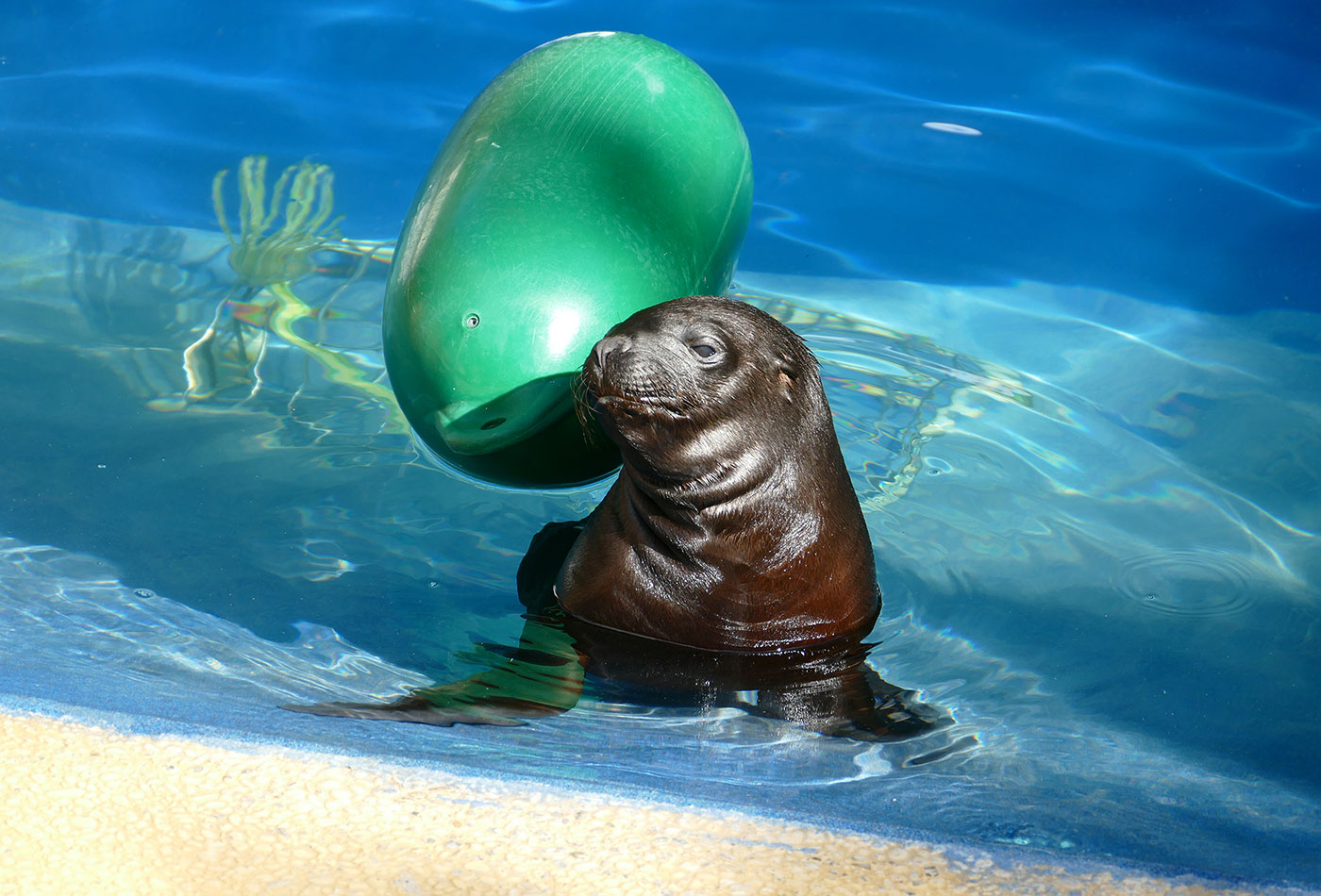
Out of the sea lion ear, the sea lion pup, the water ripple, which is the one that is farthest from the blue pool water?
the sea lion ear

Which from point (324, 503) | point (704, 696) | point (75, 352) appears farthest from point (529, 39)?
point (704, 696)

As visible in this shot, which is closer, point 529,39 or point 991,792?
point 991,792

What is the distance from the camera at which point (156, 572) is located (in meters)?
3.73

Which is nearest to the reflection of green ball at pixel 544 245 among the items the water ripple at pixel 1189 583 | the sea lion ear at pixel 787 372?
the sea lion ear at pixel 787 372

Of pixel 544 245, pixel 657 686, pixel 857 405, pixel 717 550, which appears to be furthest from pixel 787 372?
pixel 857 405

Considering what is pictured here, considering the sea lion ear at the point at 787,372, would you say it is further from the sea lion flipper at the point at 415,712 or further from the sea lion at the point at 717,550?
the sea lion flipper at the point at 415,712

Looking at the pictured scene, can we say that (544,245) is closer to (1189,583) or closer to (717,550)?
(717,550)

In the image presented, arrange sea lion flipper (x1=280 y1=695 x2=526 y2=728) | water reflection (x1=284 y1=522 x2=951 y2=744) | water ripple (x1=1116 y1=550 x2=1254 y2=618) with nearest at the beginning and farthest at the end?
sea lion flipper (x1=280 y1=695 x2=526 y2=728) → water reflection (x1=284 y1=522 x2=951 y2=744) → water ripple (x1=1116 y1=550 x2=1254 y2=618)

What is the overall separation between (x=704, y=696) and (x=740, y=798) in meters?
0.86

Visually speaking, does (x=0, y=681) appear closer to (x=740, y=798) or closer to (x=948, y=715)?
(x=740, y=798)

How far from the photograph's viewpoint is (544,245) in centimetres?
342

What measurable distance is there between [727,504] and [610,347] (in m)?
0.58

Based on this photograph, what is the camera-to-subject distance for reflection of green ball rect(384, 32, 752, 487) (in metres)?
3.38

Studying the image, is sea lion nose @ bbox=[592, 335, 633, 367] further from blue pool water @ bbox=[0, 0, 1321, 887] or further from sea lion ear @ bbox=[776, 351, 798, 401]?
blue pool water @ bbox=[0, 0, 1321, 887]
